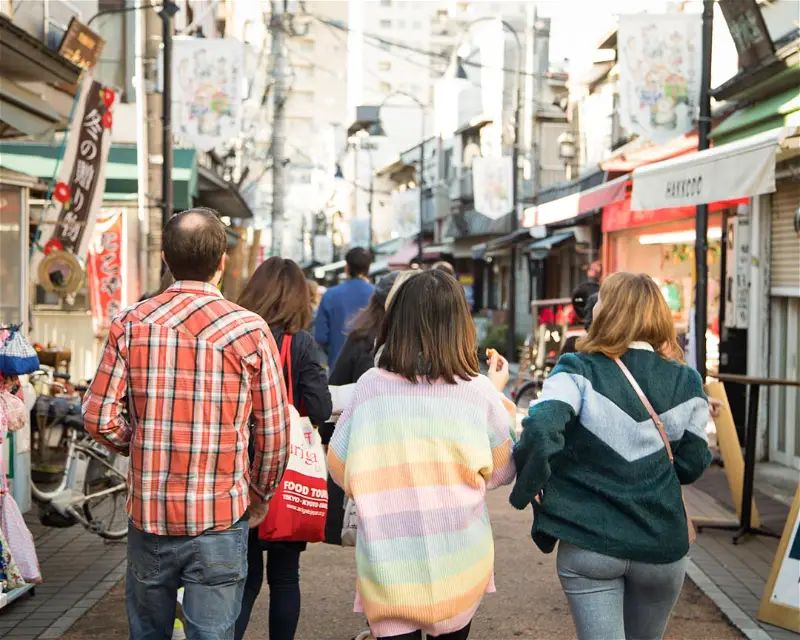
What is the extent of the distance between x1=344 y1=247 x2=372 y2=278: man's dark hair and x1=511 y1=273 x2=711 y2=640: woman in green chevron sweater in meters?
5.98

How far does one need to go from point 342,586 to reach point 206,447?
3.51m

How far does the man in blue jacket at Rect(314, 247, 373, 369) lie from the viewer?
31.5 feet

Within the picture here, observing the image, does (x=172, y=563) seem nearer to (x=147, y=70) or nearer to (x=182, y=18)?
(x=147, y=70)

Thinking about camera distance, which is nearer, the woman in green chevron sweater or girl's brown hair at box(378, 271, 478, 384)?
girl's brown hair at box(378, 271, 478, 384)

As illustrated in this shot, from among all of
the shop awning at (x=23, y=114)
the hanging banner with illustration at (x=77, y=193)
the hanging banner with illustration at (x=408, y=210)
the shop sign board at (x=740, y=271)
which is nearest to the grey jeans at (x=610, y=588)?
the shop awning at (x=23, y=114)

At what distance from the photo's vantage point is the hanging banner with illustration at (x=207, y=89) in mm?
16312

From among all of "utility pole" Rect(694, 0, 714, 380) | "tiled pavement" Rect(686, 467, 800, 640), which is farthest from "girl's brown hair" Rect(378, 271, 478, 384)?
"utility pole" Rect(694, 0, 714, 380)

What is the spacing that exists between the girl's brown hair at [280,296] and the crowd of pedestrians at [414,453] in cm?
98

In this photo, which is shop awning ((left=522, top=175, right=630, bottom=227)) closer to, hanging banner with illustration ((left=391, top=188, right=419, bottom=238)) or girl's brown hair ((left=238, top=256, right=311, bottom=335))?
girl's brown hair ((left=238, top=256, right=311, bottom=335))

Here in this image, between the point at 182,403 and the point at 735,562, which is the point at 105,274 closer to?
the point at 735,562

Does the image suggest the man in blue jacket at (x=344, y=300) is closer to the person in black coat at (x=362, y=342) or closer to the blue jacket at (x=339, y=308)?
the blue jacket at (x=339, y=308)

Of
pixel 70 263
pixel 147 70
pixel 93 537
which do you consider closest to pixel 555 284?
pixel 147 70

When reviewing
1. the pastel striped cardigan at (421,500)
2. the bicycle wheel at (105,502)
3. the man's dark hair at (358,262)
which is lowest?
the bicycle wheel at (105,502)

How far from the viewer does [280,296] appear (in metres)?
4.80
